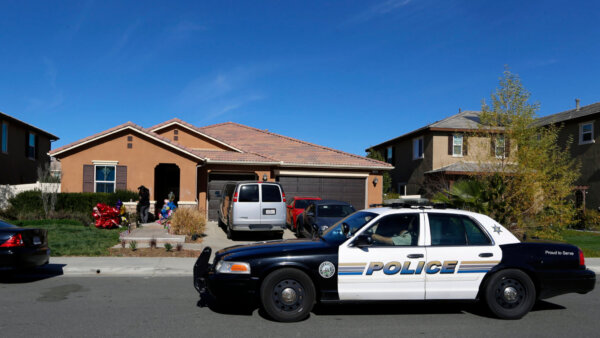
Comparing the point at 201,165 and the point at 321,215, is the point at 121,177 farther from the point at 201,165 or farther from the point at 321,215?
the point at 321,215

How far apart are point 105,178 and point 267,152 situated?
779 cm

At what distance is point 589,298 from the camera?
8188 mm

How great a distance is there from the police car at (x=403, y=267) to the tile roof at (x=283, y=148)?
15.0 meters

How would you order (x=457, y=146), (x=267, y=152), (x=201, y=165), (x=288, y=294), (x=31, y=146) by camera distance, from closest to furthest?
(x=288, y=294)
(x=201, y=165)
(x=267, y=152)
(x=457, y=146)
(x=31, y=146)

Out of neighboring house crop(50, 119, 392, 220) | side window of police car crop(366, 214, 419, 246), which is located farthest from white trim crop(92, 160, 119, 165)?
side window of police car crop(366, 214, 419, 246)

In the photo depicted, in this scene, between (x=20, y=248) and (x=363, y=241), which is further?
(x=20, y=248)

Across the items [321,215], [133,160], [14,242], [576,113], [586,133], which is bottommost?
[14,242]

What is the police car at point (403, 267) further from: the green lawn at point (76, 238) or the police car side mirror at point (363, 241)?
the green lawn at point (76, 238)

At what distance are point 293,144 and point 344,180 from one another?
4653 millimetres

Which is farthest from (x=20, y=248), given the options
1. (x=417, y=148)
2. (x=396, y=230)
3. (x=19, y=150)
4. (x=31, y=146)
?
(x=417, y=148)

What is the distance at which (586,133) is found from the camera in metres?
24.8

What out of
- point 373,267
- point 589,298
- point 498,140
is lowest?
point 589,298

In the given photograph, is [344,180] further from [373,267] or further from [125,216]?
[373,267]

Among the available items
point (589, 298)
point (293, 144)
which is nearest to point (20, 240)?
point (589, 298)
